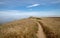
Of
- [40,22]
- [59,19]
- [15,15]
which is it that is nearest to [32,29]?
[40,22]

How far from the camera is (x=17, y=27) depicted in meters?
2.16

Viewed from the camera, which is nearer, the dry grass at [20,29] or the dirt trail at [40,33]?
the dry grass at [20,29]

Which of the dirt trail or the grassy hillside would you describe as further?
the dirt trail

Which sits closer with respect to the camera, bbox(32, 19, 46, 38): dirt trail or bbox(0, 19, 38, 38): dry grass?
bbox(0, 19, 38, 38): dry grass

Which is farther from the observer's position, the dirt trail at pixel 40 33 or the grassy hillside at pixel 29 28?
the dirt trail at pixel 40 33

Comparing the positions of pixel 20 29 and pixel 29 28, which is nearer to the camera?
pixel 20 29

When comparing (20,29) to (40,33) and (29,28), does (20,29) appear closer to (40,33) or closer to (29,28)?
(29,28)

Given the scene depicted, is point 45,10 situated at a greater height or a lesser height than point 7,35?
greater

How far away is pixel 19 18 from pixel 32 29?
342mm

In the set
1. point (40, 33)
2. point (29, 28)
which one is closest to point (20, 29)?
point (29, 28)

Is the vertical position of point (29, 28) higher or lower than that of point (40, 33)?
higher
